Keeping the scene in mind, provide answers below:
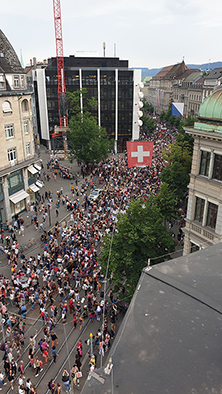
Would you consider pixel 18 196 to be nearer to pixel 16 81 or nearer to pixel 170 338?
pixel 16 81

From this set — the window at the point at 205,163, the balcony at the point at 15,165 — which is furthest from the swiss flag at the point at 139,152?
the balcony at the point at 15,165

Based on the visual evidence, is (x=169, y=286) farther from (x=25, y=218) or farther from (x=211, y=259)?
(x=25, y=218)

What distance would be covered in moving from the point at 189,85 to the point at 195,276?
402ft

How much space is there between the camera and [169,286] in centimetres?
876

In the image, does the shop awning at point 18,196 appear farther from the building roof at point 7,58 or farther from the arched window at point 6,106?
the building roof at point 7,58

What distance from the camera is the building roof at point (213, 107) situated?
60.4ft

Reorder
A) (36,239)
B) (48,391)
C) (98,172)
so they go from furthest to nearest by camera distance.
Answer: (98,172)
(36,239)
(48,391)

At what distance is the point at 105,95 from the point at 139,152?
190 feet

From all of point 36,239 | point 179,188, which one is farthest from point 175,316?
point 179,188

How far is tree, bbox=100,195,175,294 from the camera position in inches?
822

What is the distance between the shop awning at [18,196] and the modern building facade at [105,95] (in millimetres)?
42710

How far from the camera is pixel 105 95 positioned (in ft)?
250

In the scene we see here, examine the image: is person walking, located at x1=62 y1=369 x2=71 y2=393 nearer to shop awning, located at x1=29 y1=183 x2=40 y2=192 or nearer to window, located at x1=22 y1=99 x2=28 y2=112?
shop awning, located at x1=29 y1=183 x2=40 y2=192

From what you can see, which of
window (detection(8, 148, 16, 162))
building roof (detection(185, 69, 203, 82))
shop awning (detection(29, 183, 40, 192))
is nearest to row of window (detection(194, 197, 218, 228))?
window (detection(8, 148, 16, 162))
